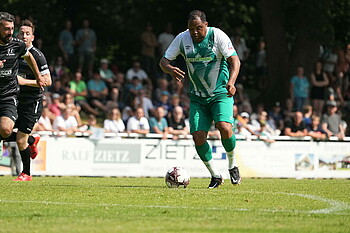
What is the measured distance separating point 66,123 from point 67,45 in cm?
543

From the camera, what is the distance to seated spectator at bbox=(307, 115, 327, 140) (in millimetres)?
19266

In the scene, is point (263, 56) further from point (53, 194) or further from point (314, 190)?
point (53, 194)

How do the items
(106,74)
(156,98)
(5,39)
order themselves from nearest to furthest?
(5,39) < (156,98) < (106,74)

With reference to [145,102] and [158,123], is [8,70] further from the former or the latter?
[145,102]

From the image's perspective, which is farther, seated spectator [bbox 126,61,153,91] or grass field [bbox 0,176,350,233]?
seated spectator [bbox 126,61,153,91]

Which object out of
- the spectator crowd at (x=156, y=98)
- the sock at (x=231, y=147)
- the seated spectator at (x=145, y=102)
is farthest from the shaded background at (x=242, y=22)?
the sock at (x=231, y=147)

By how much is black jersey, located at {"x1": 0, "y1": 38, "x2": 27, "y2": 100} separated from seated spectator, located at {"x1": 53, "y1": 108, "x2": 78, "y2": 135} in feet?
21.0

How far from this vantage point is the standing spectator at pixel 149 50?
2409 centimetres

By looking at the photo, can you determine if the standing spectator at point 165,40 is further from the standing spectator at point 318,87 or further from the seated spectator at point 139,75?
the standing spectator at point 318,87

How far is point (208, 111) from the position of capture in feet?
37.8

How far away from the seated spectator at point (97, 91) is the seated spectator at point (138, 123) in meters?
3.15

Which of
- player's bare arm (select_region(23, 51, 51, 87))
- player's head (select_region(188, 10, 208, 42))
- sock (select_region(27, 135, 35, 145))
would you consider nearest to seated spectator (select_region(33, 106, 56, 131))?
sock (select_region(27, 135, 35, 145))

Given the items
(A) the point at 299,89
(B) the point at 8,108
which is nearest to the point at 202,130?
(B) the point at 8,108

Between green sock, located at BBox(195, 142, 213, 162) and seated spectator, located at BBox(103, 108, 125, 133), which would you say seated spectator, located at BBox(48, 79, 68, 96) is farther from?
green sock, located at BBox(195, 142, 213, 162)
